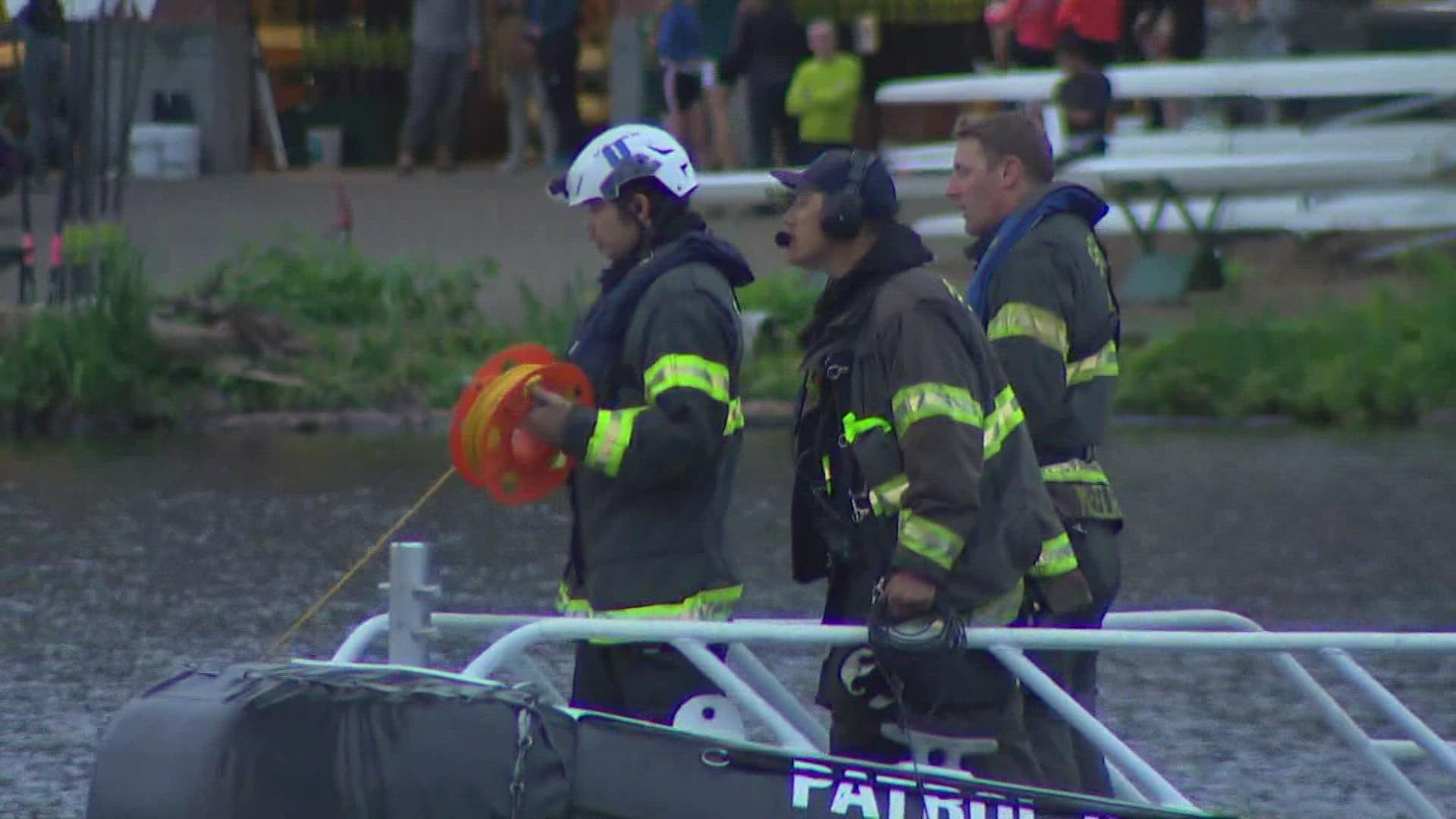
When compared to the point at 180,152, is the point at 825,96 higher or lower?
higher

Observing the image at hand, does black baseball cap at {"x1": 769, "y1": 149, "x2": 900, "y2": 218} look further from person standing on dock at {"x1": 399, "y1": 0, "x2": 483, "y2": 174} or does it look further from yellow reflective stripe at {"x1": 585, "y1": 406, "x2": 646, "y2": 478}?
person standing on dock at {"x1": 399, "y1": 0, "x2": 483, "y2": 174}

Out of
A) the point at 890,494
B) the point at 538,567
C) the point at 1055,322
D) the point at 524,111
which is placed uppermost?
the point at 1055,322

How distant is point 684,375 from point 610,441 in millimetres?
188

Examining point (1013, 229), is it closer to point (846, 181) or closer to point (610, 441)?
point (846, 181)

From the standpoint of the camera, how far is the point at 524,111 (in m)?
22.8

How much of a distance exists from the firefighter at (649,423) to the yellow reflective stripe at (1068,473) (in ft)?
2.10

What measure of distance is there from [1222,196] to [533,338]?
4.73m

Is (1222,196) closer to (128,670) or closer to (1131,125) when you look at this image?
(1131,125)

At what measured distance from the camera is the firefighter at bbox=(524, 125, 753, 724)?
5.09 m

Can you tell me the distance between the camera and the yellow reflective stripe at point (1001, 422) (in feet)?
15.7

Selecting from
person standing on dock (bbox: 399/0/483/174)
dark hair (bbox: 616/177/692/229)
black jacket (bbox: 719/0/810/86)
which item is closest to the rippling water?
dark hair (bbox: 616/177/692/229)

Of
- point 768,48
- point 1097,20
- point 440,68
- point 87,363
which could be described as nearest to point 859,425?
point 87,363

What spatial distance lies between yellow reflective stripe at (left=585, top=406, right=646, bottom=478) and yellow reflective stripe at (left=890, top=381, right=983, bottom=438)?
627 millimetres

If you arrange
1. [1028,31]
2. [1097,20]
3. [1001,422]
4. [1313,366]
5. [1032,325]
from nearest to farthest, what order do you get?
1. [1001,422]
2. [1032,325]
3. [1313,366]
4. [1097,20]
5. [1028,31]
